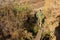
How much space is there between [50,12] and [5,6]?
0.77 m

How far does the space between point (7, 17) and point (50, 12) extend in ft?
2.36

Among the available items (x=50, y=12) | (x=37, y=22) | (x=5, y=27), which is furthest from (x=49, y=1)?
(x=5, y=27)

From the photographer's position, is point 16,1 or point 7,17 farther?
point 16,1

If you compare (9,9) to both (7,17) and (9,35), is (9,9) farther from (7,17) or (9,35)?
(9,35)

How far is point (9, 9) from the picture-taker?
2.64 meters

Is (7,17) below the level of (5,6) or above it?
below

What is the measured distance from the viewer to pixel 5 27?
253 centimetres

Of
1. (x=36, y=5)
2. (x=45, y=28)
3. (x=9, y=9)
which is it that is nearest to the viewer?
(x=45, y=28)

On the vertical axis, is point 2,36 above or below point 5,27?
below

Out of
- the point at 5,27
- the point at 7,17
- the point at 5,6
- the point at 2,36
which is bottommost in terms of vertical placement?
the point at 2,36

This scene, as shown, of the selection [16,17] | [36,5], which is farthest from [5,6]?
[36,5]

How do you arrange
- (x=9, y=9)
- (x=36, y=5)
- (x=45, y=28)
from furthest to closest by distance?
(x=36, y=5)
(x=9, y=9)
(x=45, y=28)

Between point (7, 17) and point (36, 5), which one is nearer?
point (7, 17)

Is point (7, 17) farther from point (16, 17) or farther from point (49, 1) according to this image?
point (49, 1)
